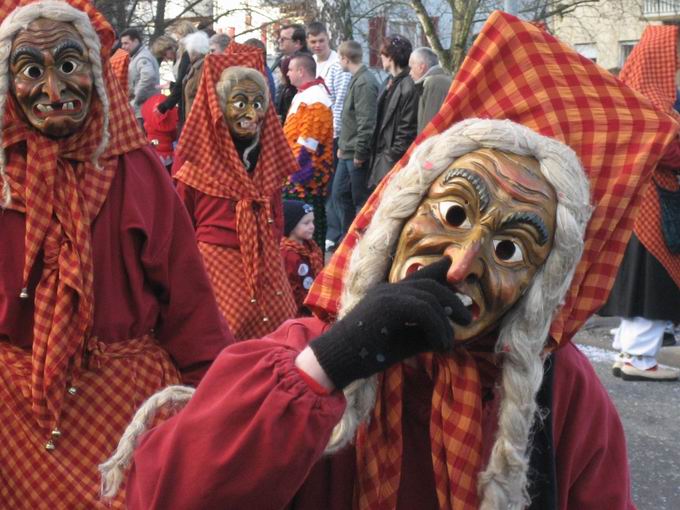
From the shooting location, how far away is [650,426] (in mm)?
5203

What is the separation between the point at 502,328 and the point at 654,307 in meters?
4.49

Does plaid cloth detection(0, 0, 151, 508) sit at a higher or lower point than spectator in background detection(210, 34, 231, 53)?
higher

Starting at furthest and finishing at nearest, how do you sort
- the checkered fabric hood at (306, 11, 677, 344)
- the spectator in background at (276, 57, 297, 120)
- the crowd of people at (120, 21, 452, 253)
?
the spectator in background at (276, 57, 297, 120) < the crowd of people at (120, 21, 452, 253) < the checkered fabric hood at (306, 11, 677, 344)

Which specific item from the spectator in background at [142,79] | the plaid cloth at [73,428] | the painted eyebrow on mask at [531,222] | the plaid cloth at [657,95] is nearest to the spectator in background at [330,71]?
the spectator in background at [142,79]

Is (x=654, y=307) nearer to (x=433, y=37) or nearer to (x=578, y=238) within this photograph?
(x=578, y=238)

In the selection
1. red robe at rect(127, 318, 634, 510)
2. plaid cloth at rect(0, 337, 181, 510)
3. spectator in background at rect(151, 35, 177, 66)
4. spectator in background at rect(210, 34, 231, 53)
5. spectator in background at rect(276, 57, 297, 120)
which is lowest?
spectator in background at rect(276, 57, 297, 120)

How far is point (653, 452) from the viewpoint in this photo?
4852 millimetres

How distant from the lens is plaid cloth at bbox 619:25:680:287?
579cm

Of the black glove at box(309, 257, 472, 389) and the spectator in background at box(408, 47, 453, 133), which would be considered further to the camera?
the spectator in background at box(408, 47, 453, 133)

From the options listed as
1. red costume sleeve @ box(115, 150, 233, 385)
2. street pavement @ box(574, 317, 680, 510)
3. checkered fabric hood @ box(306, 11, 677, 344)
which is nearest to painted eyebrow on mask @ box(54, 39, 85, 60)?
red costume sleeve @ box(115, 150, 233, 385)

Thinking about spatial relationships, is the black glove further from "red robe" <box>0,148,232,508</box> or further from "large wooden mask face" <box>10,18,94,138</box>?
"large wooden mask face" <box>10,18,94,138</box>

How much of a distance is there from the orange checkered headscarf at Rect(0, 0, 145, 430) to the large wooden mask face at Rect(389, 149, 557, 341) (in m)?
1.27

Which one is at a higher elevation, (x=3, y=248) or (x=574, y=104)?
(x=574, y=104)

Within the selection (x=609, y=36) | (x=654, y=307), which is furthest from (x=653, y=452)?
(x=609, y=36)
